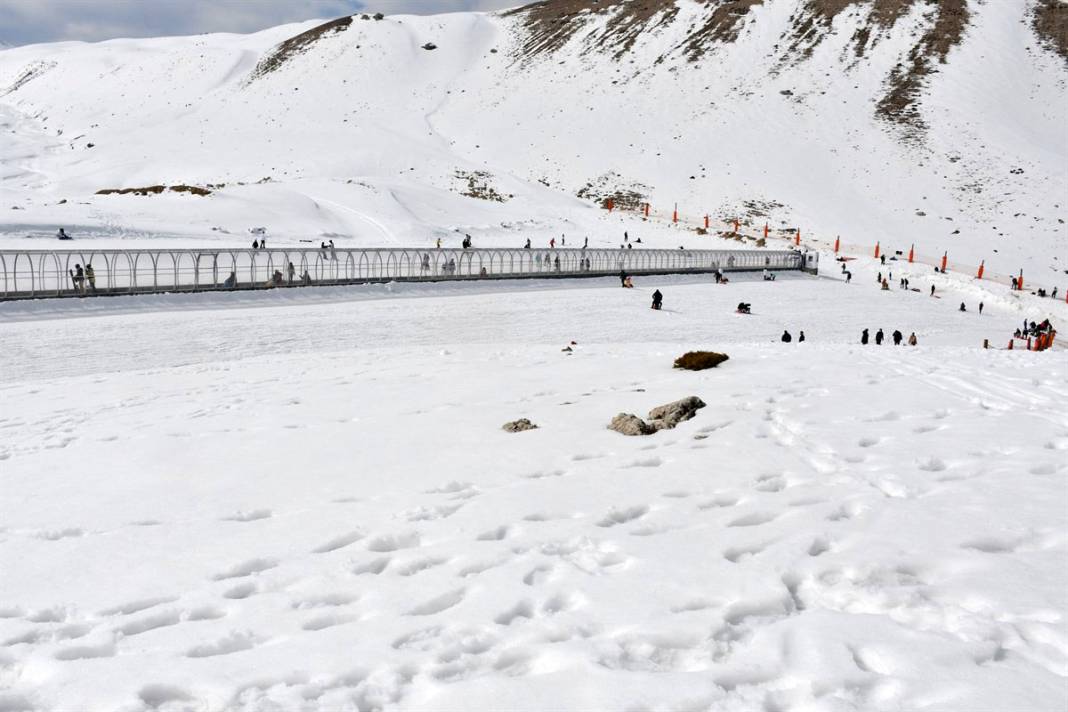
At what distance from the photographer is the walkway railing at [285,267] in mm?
26731

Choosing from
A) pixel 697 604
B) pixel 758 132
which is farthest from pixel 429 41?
pixel 697 604

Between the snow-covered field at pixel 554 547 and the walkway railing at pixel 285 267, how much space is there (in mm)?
16352

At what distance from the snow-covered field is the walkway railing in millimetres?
16352

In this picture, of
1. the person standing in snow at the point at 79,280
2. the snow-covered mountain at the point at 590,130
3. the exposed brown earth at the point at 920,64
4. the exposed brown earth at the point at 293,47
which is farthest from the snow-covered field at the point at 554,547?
the exposed brown earth at the point at 293,47

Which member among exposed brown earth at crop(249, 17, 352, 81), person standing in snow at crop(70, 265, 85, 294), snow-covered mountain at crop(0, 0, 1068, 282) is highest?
exposed brown earth at crop(249, 17, 352, 81)

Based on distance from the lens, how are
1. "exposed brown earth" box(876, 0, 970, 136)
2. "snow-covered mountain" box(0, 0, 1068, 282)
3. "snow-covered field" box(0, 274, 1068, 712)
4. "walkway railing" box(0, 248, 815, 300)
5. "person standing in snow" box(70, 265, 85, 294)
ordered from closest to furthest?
"snow-covered field" box(0, 274, 1068, 712) → "person standing in snow" box(70, 265, 85, 294) → "walkway railing" box(0, 248, 815, 300) → "snow-covered mountain" box(0, 0, 1068, 282) → "exposed brown earth" box(876, 0, 970, 136)

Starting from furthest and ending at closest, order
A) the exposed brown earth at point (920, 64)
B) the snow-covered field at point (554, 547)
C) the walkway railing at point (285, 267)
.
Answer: the exposed brown earth at point (920, 64) < the walkway railing at point (285, 267) < the snow-covered field at point (554, 547)

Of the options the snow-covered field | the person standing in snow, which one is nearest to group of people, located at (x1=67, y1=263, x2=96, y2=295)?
the person standing in snow

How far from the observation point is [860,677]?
3.74 metres

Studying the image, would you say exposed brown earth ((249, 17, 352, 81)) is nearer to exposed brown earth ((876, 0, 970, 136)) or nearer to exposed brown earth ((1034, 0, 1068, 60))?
exposed brown earth ((876, 0, 970, 136))

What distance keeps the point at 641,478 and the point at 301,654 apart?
152 inches

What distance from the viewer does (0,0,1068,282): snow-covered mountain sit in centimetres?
6391

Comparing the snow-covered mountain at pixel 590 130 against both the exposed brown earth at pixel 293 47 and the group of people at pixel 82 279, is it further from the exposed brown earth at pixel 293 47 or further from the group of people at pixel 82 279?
the group of people at pixel 82 279

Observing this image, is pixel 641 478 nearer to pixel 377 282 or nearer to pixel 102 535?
pixel 102 535
